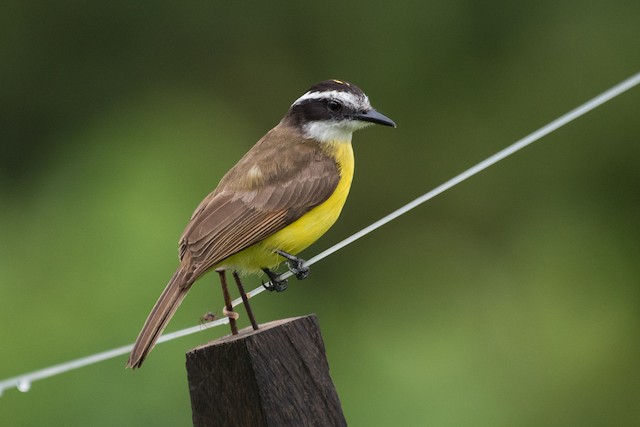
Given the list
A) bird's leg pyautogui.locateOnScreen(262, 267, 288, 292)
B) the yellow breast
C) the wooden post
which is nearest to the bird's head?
the yellow breast

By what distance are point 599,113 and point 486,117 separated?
69cm

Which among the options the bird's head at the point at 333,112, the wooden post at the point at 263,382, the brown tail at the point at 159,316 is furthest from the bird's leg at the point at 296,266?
the wooden post at the point at 263,382

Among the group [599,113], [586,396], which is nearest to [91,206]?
[586,396]

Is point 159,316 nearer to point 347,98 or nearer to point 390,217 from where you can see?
point 390,217

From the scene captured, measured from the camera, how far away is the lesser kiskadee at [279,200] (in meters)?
3.95

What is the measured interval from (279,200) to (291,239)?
0.42ft

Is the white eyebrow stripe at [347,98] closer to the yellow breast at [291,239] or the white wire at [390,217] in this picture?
the yellow breast at [291,239]

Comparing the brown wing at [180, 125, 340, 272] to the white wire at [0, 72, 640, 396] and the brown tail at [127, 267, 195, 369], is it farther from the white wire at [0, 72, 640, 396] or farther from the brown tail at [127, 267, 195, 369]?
the white wire at [0, 72, 640, 396]

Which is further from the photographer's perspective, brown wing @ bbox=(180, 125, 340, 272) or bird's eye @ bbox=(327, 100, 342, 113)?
bird's eye @ bbox=(327, 100, 342, 113)

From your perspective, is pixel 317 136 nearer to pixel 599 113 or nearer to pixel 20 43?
pixel 599 113

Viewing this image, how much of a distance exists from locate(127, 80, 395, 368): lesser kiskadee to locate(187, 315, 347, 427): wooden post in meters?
0.57

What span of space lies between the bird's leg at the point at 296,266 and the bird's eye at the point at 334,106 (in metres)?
0.75

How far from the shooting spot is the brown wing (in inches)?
157

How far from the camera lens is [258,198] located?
4168 mm
